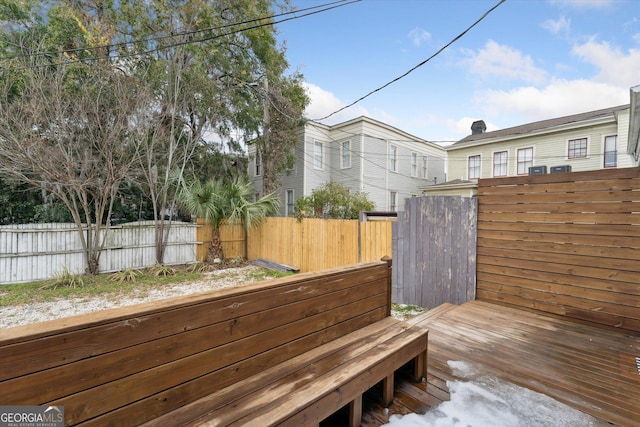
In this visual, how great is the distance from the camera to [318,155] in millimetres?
13570

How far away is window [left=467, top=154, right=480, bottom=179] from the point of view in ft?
44.0

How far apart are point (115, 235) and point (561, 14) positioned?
34.6 feet

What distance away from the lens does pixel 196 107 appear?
8945 mm

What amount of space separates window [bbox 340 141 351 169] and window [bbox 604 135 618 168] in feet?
30.5

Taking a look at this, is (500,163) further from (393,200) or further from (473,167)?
(393,200)

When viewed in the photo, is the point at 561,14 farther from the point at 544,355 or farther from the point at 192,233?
the point at 192,233

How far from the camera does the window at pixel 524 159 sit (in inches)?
470

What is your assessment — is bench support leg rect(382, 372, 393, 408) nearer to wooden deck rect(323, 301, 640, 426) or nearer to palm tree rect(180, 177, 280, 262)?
wooden deck rect(323, 301, 640, 426)

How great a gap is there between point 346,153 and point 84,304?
35.6 ft

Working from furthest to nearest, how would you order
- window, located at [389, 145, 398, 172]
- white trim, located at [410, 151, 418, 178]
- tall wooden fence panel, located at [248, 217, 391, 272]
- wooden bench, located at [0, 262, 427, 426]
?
white trim, located at [410, 151, 418, 178] < window, located at [389, 145, 398, 172] < tall wooden fence panel, located at [248, 217, 391, 272] < wooden bench, located at [0, 262, 427, 426]

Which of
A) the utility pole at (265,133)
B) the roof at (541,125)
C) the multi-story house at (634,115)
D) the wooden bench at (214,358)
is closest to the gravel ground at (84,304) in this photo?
the wooden bench at (214,358)

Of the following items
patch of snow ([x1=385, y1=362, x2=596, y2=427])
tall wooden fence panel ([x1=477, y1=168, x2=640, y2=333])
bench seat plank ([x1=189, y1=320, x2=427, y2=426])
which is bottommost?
patch of snow ([x1=385, y1=362, x2=596, y2=427])

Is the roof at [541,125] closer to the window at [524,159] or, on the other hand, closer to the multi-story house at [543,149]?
the multi-story house at [543,149]

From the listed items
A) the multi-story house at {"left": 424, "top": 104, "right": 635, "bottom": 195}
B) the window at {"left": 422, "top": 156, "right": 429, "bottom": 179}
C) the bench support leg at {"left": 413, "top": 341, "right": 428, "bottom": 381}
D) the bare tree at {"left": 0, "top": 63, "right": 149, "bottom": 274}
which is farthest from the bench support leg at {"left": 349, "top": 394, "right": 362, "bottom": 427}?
the window at {"left": 422, "top": 156, "right": 429, "bottom": 179}
